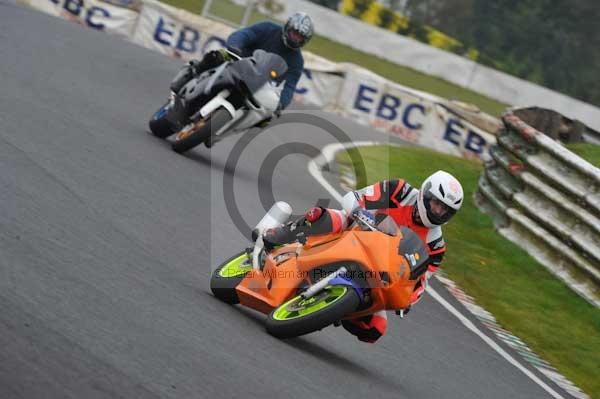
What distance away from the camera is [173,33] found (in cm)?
2397

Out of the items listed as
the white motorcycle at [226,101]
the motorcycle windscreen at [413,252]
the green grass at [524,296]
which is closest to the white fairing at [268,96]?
the white motorcycle at [226,101]

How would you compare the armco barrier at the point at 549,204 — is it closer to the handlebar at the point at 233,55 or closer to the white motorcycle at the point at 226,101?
the white motorcycle at the point at 226,101

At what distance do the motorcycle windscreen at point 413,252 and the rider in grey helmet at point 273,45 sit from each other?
6.00m

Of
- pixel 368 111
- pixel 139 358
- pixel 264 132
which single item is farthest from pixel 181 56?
pixel 139 358

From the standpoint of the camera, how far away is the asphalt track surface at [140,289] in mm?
5195

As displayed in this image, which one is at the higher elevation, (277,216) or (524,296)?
(277,216)

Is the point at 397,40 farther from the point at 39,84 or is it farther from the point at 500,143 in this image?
the point at 39,84

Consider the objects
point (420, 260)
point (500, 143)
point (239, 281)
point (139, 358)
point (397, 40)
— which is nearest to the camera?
point (139, 358)

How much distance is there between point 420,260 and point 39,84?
7086 mm

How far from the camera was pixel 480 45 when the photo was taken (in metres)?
37.6

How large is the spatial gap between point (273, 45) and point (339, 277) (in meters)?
6.96

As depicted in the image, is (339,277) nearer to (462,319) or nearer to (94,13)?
(462,319)

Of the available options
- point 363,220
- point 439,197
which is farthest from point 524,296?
point 363,220

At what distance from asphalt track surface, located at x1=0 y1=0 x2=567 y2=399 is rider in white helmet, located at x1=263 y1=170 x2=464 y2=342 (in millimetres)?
322
